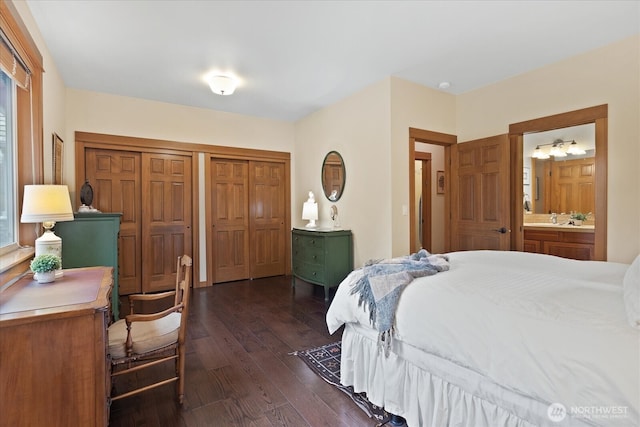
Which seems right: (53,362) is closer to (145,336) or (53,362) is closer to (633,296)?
(145,336)

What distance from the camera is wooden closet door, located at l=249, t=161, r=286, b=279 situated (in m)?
5.19

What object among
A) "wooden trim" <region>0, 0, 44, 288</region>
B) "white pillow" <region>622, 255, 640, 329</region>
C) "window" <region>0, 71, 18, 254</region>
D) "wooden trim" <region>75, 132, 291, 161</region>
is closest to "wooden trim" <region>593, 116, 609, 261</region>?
"white pillow" <region>622, 255, 640, 329</region>

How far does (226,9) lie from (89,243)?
2.46 meters

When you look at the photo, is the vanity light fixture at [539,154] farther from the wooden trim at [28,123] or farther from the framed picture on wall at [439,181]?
the wooden trim at [28,123]

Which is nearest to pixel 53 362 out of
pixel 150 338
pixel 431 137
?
pixel 150 338

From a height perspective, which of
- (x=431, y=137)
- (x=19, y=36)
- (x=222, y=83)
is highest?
(x=222, y=83)

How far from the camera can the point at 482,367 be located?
126 centimetres

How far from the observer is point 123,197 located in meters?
4.26

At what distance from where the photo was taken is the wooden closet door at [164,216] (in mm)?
4387

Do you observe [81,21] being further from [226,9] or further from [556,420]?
[556,420]

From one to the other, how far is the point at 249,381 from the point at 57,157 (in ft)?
10.1

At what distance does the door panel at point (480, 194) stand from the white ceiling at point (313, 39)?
82cm

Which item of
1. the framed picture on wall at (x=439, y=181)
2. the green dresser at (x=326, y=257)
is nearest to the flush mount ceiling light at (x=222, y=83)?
the green dresser at (x=326, y=257)

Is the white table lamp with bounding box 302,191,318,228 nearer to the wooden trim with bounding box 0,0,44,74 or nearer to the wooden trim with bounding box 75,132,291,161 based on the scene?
the wooden trim with bounding box 75,132,291,161
